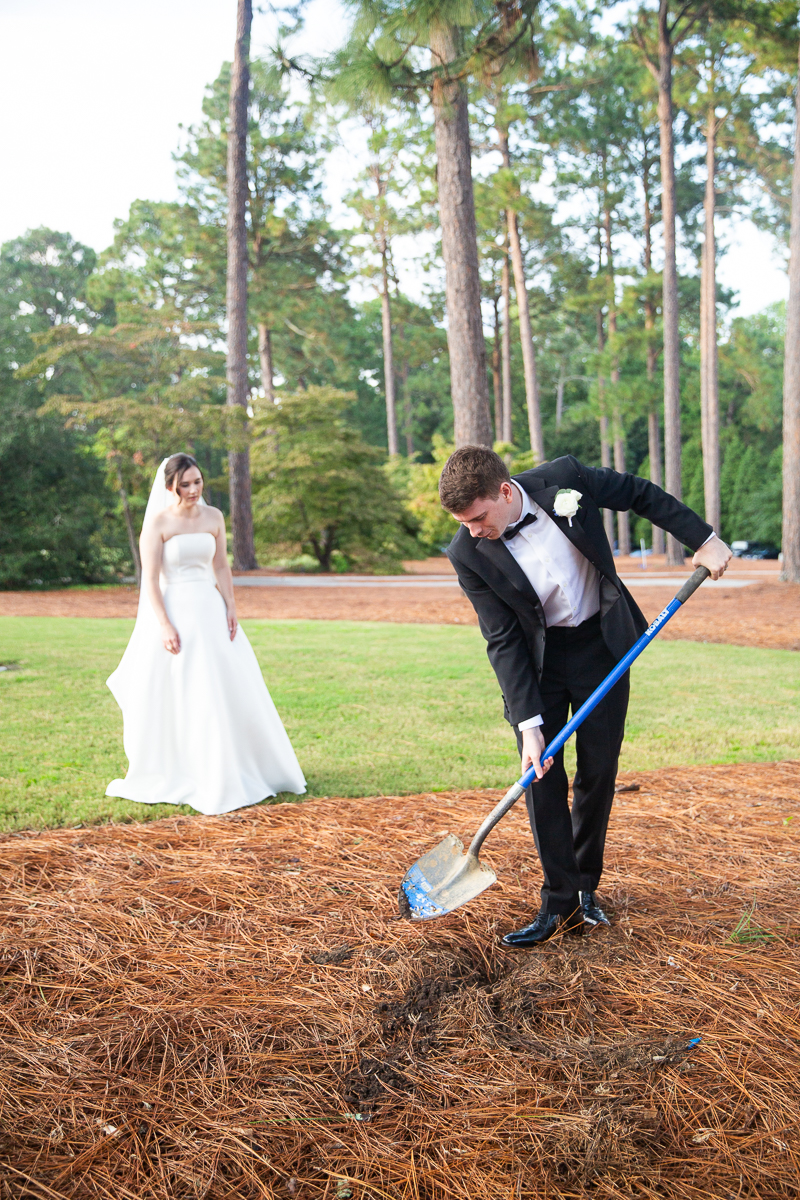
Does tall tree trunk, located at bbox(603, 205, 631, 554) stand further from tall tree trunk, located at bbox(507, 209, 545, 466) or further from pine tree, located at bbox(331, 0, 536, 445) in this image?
pine tree, located at bbox(331, 0, 536, 445)

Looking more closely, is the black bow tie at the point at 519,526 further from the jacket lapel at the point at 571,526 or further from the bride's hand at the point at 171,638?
the bride's hand at the point at 171,638

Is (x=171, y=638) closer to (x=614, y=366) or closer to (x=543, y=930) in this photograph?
(x=543, y=930)

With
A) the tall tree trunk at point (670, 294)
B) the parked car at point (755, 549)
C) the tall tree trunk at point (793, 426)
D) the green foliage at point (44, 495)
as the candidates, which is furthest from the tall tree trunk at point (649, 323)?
the green foliage at point (44, 495)

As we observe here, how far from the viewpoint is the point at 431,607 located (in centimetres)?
1298

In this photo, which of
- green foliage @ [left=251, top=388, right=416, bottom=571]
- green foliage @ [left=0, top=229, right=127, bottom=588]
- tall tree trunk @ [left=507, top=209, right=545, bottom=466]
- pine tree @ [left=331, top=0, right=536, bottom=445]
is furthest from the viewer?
tall tree trunk @ [left=507, top=209, right=545, bottom=466]

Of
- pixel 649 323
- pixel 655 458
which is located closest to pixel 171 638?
pixel 655 458

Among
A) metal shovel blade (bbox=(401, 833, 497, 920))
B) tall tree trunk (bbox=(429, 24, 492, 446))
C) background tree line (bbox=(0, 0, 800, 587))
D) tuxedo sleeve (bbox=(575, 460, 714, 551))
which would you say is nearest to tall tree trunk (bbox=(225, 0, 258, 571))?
background tree line (bbox=(0, 0, 800, 587))

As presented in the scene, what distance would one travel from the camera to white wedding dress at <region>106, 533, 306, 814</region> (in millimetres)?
4391

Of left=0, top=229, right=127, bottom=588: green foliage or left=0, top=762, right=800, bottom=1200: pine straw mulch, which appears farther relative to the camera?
left=0, top=229, right=127, bottom=588: green foliage

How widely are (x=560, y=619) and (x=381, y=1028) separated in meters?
1.31

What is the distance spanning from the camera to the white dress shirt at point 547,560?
268 cm

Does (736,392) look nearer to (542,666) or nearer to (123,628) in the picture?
Answer: (123,628)

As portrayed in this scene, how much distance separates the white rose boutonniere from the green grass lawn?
7.62 feet

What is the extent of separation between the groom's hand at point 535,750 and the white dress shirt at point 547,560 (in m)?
0.02
